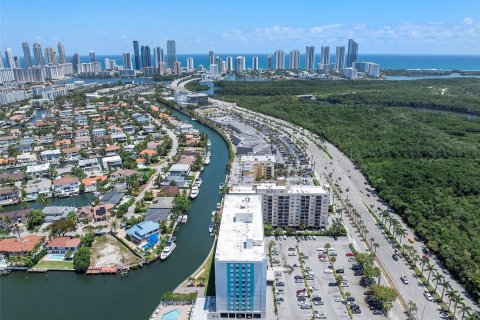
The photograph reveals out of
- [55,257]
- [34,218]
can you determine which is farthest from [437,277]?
[34,218]

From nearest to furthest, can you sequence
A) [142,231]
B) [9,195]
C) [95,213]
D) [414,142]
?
[142,231] → [95,213] → [9,195] → [414,142]

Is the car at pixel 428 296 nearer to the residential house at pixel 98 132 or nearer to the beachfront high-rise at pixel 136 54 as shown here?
the residential house at pixel 98 132

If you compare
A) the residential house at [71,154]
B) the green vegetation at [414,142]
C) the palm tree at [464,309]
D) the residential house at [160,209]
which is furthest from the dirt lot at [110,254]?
the green vegetation at [414,142]

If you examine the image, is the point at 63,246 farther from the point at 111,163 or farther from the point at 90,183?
the point at 111,163

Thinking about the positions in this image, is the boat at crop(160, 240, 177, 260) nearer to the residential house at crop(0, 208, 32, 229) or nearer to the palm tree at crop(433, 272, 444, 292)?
the residential house at crop(0, 208, 32, 229)

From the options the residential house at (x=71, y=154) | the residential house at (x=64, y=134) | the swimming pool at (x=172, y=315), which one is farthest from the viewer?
the residential house at (x=64, y=134)
